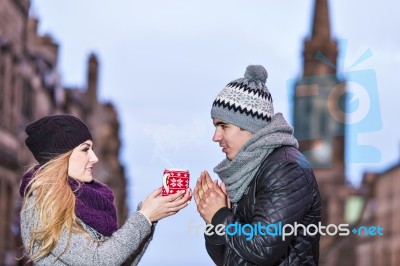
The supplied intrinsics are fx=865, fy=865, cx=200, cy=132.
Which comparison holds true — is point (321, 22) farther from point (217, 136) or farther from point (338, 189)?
point (217, 136)

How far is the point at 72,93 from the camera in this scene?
50.4m

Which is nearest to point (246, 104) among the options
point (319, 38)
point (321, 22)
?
point (319, 38)

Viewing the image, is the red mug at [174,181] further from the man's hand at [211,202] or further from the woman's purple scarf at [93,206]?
the woman's purple scarf at [93,206]

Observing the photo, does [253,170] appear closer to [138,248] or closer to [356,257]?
[138,248]

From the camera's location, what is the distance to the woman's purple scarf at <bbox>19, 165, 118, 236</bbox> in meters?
4.07

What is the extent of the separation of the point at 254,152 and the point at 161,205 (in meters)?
0.55

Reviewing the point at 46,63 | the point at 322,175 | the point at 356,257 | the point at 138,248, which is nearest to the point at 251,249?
the point at 138,248

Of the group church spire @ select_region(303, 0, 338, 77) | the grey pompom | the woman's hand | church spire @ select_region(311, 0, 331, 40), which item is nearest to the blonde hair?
the woman's hand

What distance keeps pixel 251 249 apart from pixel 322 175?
8404 centimetres

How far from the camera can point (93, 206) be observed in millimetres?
4137

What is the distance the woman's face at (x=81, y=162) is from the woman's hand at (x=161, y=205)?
317 mm

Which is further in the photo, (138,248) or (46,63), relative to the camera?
(46,63)

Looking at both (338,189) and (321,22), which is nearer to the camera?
(338,189)

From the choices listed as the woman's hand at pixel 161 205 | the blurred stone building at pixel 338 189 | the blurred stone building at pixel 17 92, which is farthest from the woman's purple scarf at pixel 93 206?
the blurred stone building at pixel 338 189
